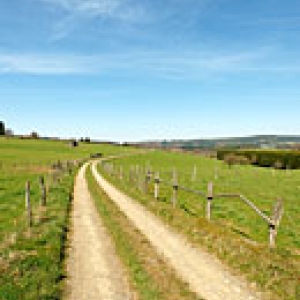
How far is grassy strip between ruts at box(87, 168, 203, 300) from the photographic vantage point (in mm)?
7885

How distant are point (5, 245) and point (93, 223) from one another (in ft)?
15.2

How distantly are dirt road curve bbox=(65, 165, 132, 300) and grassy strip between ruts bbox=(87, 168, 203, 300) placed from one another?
1.03ft

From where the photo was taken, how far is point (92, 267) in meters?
9.66

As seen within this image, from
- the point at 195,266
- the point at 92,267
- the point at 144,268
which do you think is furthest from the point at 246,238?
the point at 92,267

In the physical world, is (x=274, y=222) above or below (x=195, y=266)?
above

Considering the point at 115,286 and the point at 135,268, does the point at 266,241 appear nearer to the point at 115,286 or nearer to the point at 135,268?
the point at 135,268

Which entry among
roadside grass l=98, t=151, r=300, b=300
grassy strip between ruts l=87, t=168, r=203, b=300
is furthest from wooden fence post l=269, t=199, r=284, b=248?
grassy strip between ruts l=87, t=168, r=203, b=300

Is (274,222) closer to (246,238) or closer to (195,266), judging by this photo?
(246,238)

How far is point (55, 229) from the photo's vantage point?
44.5 feet

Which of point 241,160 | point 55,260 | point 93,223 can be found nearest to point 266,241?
point 93,223

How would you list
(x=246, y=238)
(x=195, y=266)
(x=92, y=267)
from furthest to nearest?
1. (x=246, y=238)
2. (x=195, y=266)
3. (x=92, y=267)

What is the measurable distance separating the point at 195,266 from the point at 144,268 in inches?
62.6

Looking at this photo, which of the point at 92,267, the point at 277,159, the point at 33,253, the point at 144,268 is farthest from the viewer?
the point at 277,159

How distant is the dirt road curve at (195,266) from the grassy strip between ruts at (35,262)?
3.37 m
